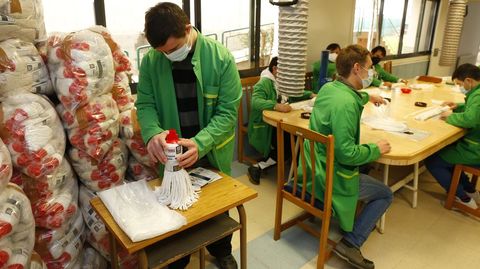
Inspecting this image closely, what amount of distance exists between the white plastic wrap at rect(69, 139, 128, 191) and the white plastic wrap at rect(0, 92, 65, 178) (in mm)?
166

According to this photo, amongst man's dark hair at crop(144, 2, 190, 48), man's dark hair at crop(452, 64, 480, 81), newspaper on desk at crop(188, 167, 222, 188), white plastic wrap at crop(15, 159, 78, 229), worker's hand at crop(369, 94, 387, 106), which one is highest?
man's dark hair at crop(144, 2, 190, 48)

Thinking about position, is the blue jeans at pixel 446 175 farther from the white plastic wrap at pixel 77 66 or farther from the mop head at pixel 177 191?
the white plastic wrap at pixel 77 66

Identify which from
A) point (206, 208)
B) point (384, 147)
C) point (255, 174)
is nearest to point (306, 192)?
point (384, 147)

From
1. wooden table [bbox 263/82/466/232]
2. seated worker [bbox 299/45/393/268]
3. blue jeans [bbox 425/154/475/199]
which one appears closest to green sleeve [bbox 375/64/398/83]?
wooden table [bbox 263/82/466/232]

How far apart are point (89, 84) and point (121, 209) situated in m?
0.61

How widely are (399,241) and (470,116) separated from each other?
0.93m

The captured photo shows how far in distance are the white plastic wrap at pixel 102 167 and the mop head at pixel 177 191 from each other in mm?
528

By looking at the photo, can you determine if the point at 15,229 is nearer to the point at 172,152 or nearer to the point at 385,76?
the point at 172,152

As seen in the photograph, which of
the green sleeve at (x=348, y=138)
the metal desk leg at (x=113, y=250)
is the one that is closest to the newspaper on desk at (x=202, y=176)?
the metal desk leg at (x=113, y=250)

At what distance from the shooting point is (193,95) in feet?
4.80

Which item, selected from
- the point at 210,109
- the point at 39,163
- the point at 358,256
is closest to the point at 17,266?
the point at 39,163

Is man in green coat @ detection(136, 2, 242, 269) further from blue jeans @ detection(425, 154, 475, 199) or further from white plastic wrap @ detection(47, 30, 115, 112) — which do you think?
blue jeans @ detection(425, 154, 475, 199)

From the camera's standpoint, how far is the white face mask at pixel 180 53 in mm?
1330

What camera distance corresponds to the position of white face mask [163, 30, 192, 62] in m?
1.33
